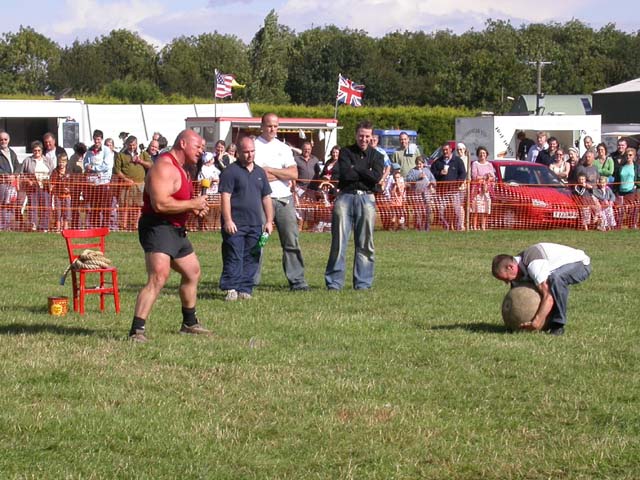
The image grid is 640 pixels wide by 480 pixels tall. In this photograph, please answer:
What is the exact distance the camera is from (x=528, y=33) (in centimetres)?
10625

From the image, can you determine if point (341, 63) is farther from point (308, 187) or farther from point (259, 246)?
point (259, 246)

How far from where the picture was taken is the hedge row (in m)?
52.4

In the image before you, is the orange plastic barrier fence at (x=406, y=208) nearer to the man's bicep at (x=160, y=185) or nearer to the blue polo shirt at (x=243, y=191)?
the blue polo shirt at (x=243, y=191)

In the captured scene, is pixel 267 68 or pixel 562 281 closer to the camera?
pixel 562 281

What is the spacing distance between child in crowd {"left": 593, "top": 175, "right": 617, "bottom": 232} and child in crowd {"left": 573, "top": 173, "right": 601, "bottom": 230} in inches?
3.4

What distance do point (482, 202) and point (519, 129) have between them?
45.8ft

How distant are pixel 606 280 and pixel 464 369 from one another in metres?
6.89

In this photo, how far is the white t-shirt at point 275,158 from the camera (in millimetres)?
13273

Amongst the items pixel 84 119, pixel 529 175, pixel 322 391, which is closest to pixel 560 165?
pixel 529 175

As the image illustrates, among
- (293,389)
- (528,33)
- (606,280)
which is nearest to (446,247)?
(606,280)

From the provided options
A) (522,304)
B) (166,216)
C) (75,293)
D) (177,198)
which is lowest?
(75,293)

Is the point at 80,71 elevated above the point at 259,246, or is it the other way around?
the point at 80,71

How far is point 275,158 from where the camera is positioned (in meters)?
13.3

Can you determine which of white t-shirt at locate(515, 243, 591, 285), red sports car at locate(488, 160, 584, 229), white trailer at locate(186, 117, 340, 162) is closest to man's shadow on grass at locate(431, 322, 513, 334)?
white t-shirt at locate(515, 243, 591, 285)
